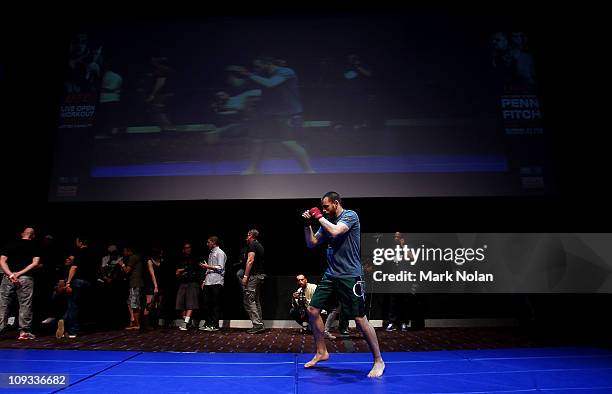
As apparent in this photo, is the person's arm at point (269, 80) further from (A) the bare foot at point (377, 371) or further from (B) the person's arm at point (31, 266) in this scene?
(A) the bare foot at point (377, 371)

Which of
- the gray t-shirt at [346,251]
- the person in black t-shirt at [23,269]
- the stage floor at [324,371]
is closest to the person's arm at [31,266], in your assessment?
the person in black t-shirt at [23,269]

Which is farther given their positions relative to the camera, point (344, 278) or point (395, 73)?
point (395, 73)

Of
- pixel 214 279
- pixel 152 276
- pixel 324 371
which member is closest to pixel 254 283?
pixel 214 279

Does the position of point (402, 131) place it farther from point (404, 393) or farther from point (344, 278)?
point (404, 393)

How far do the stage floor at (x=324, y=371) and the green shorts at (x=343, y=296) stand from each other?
0.53 meters

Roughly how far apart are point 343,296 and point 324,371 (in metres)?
0.66

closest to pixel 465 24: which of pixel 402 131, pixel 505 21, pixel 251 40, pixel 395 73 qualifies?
pixel 505 21

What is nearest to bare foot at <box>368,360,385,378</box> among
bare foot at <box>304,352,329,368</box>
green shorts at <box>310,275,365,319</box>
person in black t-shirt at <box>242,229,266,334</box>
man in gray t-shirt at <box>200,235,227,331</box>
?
green shorts at <box>310,275,365,319</box>

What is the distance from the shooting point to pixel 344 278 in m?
4.00

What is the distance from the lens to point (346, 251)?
4.07 meters

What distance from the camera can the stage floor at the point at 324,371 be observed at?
11.1 ft

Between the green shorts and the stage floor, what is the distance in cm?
53

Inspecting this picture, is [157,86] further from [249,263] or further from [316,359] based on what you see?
[316,359]

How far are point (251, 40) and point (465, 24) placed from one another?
12.7ft
